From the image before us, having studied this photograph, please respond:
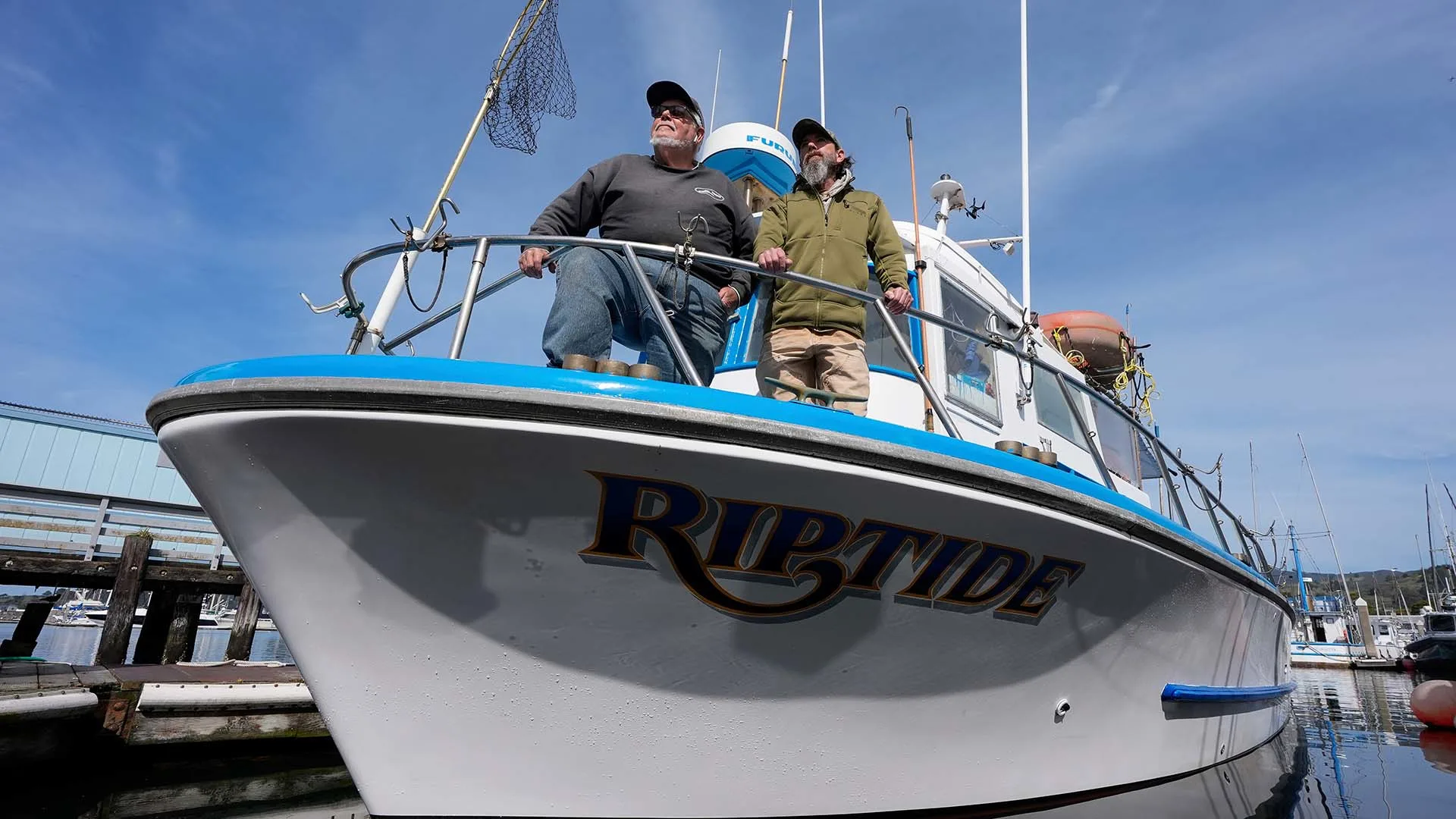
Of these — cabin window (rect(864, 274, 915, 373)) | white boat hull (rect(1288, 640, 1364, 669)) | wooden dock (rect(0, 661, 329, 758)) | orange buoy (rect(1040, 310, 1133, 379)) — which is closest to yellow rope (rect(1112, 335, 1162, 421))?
orange buoy (rect(1040, 310, 1133, 379))

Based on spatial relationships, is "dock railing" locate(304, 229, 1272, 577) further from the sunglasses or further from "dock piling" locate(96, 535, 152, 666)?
"dock piling" locate(96, 535, 152, 666)

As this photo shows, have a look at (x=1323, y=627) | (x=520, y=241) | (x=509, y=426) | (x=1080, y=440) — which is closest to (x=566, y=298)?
(x=520, y=241)

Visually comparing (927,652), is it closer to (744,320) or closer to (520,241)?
(520,241)

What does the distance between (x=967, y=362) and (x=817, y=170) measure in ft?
5.36

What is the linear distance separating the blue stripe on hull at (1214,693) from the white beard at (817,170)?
283 centimetres

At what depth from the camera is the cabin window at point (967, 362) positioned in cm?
410

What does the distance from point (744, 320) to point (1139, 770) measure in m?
2.98

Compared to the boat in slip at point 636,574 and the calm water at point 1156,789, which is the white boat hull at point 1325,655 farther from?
the boat in slip at point 636,574

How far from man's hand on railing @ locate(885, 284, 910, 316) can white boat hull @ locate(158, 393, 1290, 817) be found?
0.88m

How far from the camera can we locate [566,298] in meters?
2.70

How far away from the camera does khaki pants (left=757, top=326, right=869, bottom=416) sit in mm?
2996

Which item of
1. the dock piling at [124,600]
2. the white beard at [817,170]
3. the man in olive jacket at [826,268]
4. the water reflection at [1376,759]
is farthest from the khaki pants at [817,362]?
the dock piling at [124,600]

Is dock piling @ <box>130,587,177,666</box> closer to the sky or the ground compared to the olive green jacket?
closer to the ground

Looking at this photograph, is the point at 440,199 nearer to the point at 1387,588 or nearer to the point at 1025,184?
the point at 1025,184
